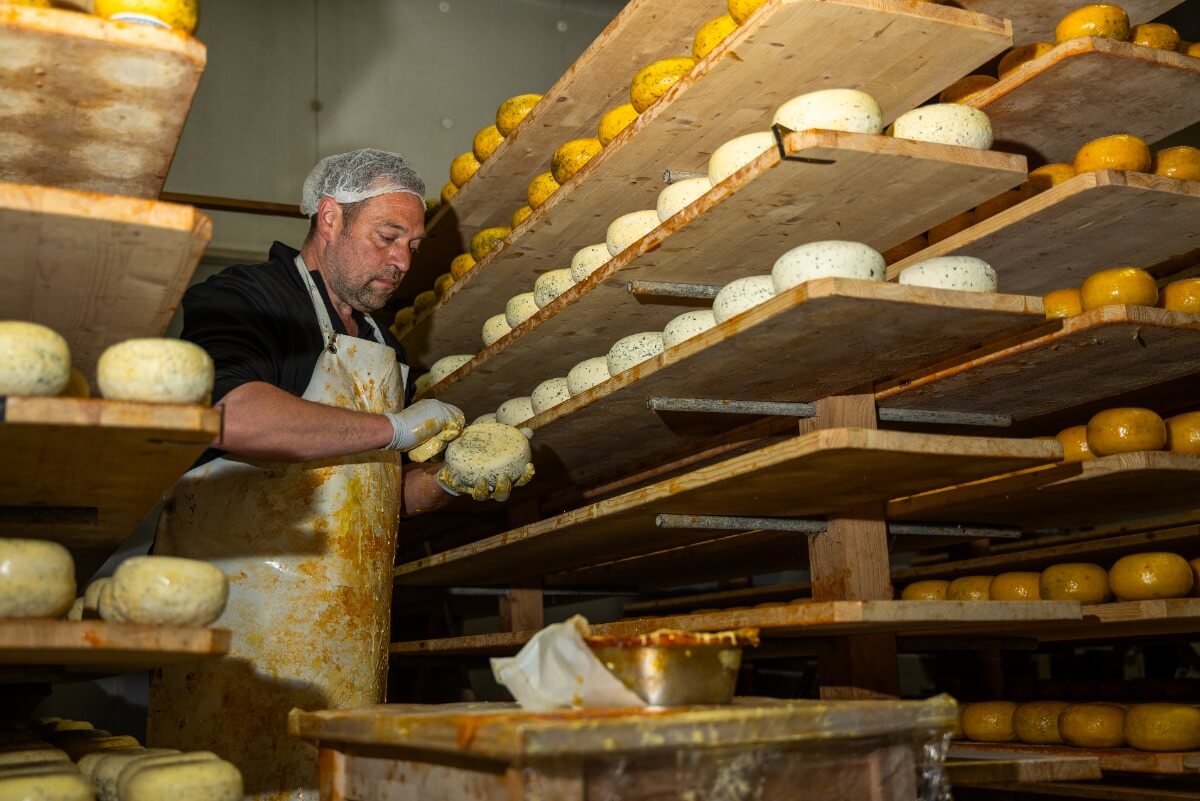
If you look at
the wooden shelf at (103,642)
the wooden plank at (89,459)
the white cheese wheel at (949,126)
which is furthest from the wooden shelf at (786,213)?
the wooden shelf at (103,642)

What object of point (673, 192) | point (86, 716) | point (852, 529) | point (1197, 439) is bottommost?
point (86, 716)

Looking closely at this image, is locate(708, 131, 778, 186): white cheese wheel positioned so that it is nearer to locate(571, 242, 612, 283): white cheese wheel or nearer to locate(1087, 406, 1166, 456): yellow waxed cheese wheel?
locate(571, 242, 612, 283): white cheese wheel

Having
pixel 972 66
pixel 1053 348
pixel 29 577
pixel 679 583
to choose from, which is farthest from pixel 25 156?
pixel 679 583

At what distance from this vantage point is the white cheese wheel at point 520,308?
139 inches

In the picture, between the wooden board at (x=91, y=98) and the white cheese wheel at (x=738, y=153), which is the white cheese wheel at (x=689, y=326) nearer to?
the white cheese wheel at (x=738, y=153)

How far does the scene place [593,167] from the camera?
299cm

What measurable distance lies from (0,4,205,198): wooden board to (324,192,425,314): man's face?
1238 millimetres

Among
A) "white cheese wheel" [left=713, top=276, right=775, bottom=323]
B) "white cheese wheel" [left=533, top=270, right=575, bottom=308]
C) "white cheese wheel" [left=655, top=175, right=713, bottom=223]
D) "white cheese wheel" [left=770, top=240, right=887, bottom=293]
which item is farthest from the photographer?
"white cheese wheel" [left=533, top=270, right=575, bottom=308]

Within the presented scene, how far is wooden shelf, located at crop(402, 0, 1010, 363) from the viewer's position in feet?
7.53

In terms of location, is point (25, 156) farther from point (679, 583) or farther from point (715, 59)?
point (679, 583)

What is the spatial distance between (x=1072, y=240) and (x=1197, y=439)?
670 mm

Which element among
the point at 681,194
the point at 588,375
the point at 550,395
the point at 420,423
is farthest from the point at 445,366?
the point at 681,194

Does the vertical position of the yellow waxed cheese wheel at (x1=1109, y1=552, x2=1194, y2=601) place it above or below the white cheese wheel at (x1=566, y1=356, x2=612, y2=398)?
below

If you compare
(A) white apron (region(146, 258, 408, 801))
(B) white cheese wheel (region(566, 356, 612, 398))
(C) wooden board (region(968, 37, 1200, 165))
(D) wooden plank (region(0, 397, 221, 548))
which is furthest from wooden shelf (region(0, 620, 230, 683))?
(C) wooden board (region(968, 37, 1200, 165))
